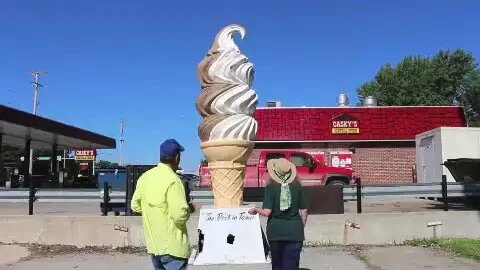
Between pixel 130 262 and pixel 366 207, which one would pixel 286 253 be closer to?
pixel 130 262

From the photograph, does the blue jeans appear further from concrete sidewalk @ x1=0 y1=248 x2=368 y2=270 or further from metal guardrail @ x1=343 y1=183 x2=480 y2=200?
metal guardrail @ x1=343 y1=183 x2=480 y2=200

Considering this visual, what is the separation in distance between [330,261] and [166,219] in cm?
531

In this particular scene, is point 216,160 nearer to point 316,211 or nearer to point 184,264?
point 316,211

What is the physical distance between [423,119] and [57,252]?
2256 cm

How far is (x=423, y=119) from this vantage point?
29234 mm

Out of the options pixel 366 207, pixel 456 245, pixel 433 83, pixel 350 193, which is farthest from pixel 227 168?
pixel 433 83

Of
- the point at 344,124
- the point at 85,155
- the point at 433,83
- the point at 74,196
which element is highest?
the point at 433,83

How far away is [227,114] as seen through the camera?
938cm

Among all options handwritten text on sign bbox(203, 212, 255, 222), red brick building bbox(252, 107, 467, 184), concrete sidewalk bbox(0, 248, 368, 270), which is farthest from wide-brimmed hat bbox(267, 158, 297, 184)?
red brick building bbox(252, 107, 467, 184)

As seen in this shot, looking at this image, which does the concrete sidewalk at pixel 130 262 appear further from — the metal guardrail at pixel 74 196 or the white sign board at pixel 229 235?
the metal guardrail at pixel 74 196

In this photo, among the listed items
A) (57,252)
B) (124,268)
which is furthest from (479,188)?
(57,252)

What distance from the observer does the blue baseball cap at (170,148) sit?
16.5 ft

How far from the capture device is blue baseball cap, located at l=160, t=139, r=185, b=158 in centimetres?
504

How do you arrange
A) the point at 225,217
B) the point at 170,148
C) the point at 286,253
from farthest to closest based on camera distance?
the point at 225,217 < the point at 286,253 < the point at 170,148
